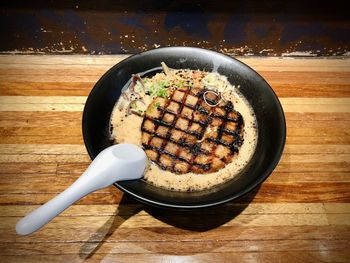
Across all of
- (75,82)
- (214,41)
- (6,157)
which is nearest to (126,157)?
(6,157)

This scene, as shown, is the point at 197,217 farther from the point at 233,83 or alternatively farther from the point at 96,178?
the point at 233,83

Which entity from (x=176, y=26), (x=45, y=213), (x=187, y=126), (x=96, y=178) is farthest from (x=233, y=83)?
(x=45, y=213)

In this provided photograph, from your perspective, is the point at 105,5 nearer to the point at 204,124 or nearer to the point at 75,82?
the point at 75,82

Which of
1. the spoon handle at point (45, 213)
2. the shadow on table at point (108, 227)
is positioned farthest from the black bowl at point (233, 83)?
the shadow on table at point (108, 227)

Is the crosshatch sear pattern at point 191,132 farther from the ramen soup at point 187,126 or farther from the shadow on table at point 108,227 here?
the shadow on table at point 108,227

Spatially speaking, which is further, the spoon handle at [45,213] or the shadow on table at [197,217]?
the shadow on table at [197,217]

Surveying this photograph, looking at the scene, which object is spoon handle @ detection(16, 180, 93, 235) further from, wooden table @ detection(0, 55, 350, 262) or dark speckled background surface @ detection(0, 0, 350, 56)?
dark speckled background surface @ detection(0, 0, 350, 56)

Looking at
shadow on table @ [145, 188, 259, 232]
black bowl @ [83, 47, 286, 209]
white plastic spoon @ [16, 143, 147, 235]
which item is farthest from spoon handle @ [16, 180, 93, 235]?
shadow on table @ [145, 188, 259, 232]
